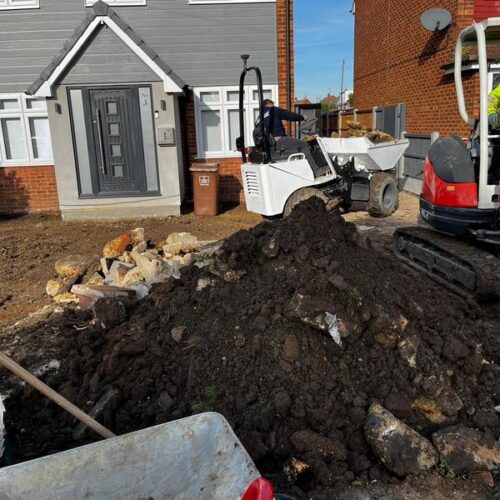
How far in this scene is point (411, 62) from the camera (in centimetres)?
1434

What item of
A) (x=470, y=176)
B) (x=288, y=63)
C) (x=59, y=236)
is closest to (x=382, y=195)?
(x=288, y=63)

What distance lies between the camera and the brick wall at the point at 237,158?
11727 millimetres

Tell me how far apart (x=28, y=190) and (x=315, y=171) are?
7256 millimetres

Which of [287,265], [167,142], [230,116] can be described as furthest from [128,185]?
[287,265]

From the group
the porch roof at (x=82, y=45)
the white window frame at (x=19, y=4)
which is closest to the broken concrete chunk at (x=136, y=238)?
the porch roof at (x=82, y=45)

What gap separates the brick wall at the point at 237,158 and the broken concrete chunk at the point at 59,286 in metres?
6.29

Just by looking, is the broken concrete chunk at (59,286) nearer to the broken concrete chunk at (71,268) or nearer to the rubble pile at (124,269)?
the rubble pile at (124,269)

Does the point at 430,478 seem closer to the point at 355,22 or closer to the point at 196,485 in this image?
the point at 196,485

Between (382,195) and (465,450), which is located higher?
(382,195)

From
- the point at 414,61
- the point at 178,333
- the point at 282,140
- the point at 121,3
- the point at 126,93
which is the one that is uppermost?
the point at 121,3

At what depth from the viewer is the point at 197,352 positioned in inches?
156

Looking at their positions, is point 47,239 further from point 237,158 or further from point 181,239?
point 237,158

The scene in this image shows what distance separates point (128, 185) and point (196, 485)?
385 inches

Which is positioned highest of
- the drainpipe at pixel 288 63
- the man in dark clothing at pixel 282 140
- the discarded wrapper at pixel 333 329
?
the drainpipe at pixel 288 63
